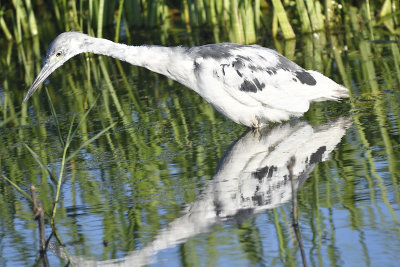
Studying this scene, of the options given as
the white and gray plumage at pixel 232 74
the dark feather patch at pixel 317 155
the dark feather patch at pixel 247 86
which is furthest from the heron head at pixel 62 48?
the dark feather patch at pixel 317 155

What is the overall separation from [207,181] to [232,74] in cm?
150

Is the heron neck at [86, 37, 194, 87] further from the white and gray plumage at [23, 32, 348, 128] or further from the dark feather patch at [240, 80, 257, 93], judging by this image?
the dark feather patch at [240, 80, 257, 93]

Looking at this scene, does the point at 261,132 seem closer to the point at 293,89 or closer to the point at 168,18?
the point at 293,89

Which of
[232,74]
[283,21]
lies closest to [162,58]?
[232,74]

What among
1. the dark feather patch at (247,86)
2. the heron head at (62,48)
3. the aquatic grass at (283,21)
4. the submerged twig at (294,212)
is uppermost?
the aquatic grass at (283,21)

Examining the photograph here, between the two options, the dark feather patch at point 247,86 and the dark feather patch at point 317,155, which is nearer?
the dark feather patch at point 317,155

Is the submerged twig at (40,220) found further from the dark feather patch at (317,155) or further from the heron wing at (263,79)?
the heron wing at (263,79)

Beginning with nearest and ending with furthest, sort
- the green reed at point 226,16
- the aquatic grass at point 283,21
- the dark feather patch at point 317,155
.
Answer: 1. the dark feather patch at point 317,155
2. the aquatic grass at point 283,21
3. the green reed at point 226,16

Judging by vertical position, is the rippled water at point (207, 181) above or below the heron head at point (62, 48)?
below

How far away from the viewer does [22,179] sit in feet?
18.7

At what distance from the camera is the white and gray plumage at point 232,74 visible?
6.36m

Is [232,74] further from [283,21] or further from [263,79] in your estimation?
[283,21]

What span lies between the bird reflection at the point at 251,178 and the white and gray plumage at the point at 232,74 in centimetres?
20

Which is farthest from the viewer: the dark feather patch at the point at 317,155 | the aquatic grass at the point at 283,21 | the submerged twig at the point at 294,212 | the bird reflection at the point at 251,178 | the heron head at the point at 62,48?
the aquatic grass at the point at 283,21
